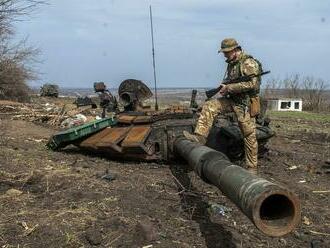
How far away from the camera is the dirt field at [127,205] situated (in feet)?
20.2

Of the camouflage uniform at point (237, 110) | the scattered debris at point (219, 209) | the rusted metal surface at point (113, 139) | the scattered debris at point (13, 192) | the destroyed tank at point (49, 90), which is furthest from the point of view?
the destroyed tank at point (49, 90)

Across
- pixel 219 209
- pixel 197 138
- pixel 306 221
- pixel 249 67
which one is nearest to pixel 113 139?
pixel 197 138

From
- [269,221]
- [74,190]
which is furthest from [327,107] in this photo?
[269,221]

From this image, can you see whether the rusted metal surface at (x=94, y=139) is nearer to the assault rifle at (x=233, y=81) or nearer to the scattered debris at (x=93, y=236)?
the assault rifle at (x=233, y=81)

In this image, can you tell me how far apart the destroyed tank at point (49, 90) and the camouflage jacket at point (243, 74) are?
2693cm

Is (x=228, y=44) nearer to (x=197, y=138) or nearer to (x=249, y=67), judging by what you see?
(x=249, y=67)

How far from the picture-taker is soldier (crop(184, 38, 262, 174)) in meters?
9.01

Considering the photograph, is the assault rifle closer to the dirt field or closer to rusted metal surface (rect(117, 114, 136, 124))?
the dirt field

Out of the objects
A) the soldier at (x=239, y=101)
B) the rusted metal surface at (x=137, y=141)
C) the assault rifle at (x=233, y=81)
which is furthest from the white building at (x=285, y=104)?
the assault rifle at (x=233, y=81)

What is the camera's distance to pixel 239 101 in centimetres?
935

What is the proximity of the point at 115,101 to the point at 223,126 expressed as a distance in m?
2.79

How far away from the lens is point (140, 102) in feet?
40.2

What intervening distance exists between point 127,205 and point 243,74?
9.45ft

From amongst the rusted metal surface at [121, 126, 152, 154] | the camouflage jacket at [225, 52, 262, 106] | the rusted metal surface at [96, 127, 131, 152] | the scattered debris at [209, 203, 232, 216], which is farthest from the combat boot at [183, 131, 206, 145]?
the rusted metal surface at [96, 127, 131, 152]
